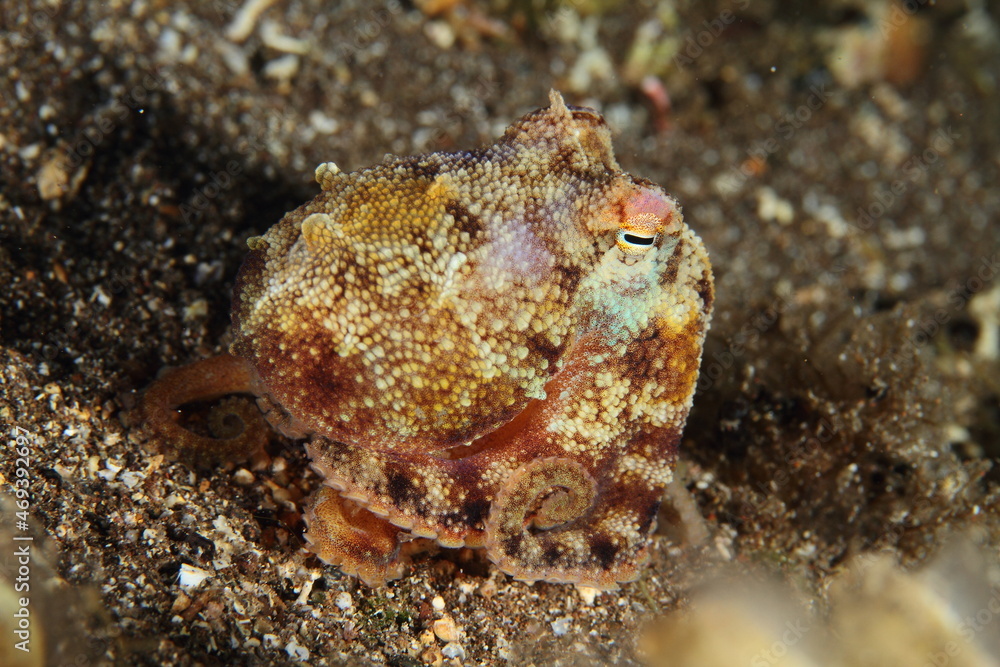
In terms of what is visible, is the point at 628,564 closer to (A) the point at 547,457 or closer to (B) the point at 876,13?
(A) the point at 547,457

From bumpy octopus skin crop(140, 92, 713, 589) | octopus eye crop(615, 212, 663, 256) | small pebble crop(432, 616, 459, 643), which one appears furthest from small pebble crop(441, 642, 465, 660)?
octopus eye crop(615, 212, 663, 256)

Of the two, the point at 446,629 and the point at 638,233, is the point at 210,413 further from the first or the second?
the point at 638,233

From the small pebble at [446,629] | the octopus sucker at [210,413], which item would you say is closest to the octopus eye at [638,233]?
the octopus sucker at [210,413]

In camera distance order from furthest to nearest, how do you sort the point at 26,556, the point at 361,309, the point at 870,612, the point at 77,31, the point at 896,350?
1. the point at 77,31
2. the point at 896,350
3. the point at 870,612
4. the point at 361,309
5. the point at 26,556

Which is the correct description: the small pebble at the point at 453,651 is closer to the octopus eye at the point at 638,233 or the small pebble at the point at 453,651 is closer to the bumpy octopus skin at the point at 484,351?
the bumpy octopus skin at the point at 484,351

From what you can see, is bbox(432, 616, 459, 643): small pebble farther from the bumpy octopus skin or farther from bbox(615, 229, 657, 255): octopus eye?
bbox(615, 229, 657, 255): octopus eye

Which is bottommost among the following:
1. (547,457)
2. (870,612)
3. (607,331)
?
(870,612)

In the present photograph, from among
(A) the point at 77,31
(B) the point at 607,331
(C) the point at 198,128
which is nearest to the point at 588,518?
(B) the point at 607,331

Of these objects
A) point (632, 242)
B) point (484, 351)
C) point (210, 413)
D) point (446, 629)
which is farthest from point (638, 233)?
point (210, 413)
